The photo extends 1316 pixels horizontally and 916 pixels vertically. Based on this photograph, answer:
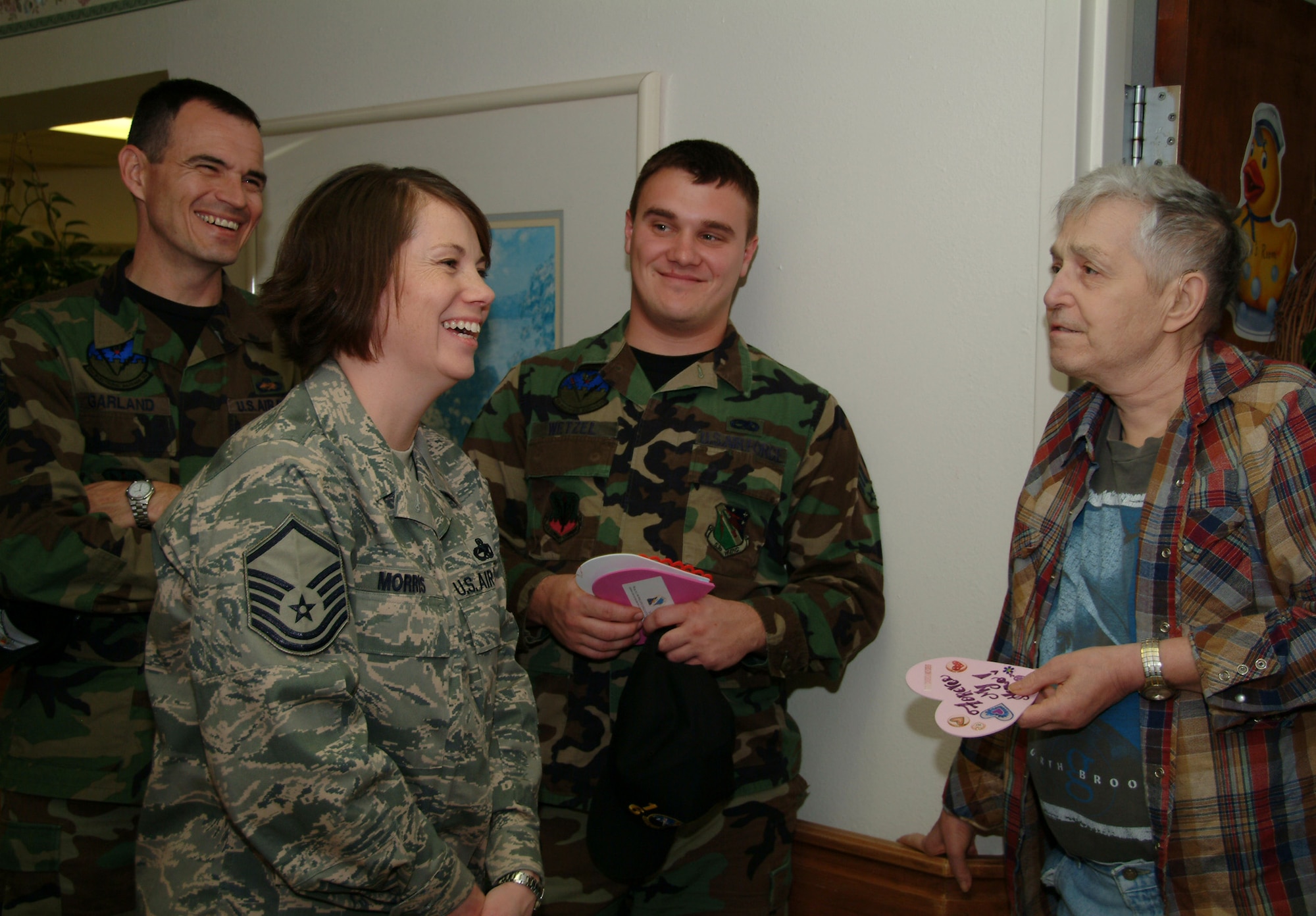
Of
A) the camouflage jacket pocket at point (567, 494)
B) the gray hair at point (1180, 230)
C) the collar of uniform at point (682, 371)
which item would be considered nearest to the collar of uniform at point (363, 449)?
the camouflage jacket pocket at point (567, 494)

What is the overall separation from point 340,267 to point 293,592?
47 cm

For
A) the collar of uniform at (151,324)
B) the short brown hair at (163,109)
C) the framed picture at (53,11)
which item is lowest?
the collar of uniform at (151,324)

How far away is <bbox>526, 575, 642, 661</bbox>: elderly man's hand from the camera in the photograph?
1.75 metres

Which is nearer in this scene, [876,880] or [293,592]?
[293,592]

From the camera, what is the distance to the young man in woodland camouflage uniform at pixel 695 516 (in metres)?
1.85

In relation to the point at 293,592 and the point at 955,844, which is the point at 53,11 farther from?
the point at 955,844

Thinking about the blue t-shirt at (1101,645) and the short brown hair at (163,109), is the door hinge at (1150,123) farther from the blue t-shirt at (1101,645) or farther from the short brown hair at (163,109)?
the short brown hair at (163,109)

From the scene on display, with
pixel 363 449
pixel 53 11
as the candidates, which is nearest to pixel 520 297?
pixel 363 449

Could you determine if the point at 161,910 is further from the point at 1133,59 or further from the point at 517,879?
the point at 1133,59

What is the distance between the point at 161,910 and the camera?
1.20 m

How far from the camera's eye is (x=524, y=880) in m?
1.35

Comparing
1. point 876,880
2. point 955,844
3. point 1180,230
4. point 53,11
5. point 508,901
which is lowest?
point 876,880

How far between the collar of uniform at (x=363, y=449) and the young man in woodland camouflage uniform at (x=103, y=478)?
78 cm

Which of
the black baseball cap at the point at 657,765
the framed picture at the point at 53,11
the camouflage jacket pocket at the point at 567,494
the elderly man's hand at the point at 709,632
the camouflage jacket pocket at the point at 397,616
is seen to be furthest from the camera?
the framed picture at the point at 53,11
